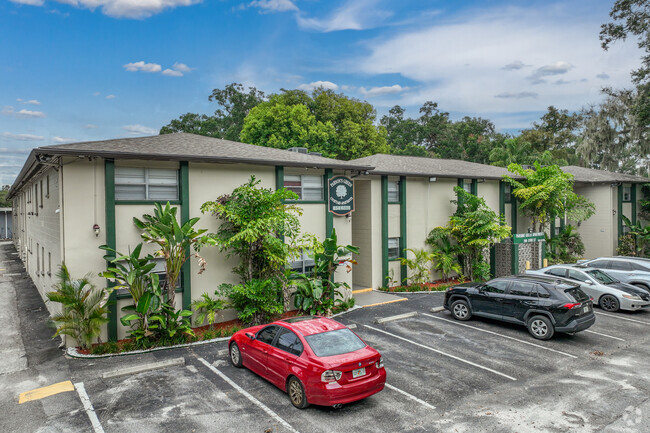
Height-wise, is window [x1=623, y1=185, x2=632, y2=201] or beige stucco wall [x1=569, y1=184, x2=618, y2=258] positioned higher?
window [x1=623, y1=185, x2=632, y2=201]

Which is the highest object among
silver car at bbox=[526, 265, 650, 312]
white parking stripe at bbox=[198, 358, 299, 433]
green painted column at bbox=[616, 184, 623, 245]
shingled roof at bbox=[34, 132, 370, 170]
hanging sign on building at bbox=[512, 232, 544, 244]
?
shingled roof at bbox=[34, 132, 370, 170]

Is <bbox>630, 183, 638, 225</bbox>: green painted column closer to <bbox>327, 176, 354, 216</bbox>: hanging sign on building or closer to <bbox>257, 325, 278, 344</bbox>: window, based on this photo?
<bbox>327, 176, 354, 216</bbox>: hanging sign on building

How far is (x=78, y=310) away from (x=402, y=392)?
8.01 m

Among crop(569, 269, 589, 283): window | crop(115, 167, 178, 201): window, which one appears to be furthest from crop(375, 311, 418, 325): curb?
crop(115, 167, 178, 201): window

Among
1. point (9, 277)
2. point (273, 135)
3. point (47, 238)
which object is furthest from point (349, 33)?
point (9, 277)

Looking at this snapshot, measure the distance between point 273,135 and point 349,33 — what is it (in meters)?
12.6

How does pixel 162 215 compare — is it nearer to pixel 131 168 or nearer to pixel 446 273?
pixel 131 168

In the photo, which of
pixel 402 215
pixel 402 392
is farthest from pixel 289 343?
pixel 402 215

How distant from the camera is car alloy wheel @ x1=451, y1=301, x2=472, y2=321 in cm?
1320

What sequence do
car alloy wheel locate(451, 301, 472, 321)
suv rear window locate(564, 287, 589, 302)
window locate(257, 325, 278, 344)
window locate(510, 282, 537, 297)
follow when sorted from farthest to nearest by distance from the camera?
car alloy wheel locate(451, 301, 472, 321) → window locate(510, 282, 537, 297) → suv rear window locate(564, 287, 589, 302) → window locate(257, 325, 278, 344)

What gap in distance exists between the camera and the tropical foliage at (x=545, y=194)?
20656 mm

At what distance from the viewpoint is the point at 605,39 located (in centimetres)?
2688

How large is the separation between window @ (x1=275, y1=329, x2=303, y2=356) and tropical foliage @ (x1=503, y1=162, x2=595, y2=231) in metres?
17.3

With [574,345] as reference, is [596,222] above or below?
above
